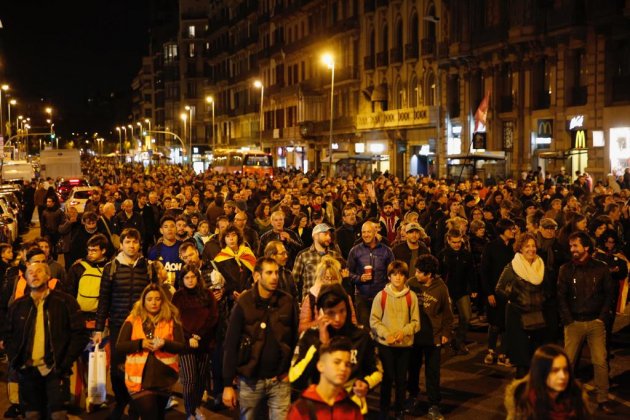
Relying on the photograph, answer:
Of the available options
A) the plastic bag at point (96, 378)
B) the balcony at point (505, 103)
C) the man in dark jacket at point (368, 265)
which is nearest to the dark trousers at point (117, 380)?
the plastic bag at point (96, 378)

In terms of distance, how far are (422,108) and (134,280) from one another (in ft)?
136

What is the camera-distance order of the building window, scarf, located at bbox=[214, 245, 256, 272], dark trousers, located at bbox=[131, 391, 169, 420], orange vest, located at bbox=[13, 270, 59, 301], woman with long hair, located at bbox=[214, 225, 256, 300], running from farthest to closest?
the building window → scarf, located at bbox=[214, 245, 256, 272] → woman with long hair, located at bbox=[214, 225, 256, 300] → orange vest, located at bbox=[13, 270, 59, 301] → dark trousers, located at bbox=[131, 391, 169, 420]

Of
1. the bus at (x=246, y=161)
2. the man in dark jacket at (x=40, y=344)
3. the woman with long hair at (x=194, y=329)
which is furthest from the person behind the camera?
the bus at (x=246, y=161)

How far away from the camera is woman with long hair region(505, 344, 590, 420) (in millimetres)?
5219

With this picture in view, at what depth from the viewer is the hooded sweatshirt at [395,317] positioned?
28.0 feet

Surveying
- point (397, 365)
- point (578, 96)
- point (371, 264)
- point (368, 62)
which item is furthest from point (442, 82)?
point (397, 365)

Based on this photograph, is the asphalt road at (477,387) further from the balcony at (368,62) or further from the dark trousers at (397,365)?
the balcony at (368,62)

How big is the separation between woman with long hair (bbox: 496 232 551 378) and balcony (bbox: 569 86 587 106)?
27.6m

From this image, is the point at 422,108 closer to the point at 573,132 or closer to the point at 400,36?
the point at 400,36

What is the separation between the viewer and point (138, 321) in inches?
295

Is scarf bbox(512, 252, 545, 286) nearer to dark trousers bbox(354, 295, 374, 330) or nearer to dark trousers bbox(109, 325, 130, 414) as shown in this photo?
dark trousers bbox(354, 295, 374, 330)

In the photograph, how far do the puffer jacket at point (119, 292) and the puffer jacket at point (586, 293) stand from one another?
377cm

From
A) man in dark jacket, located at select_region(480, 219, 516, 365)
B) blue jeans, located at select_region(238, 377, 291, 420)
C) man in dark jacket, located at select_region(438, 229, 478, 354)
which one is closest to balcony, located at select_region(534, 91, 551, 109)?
man in dark jacket, located at select_region(438, 229, 478, 354)

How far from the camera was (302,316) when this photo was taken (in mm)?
7359
